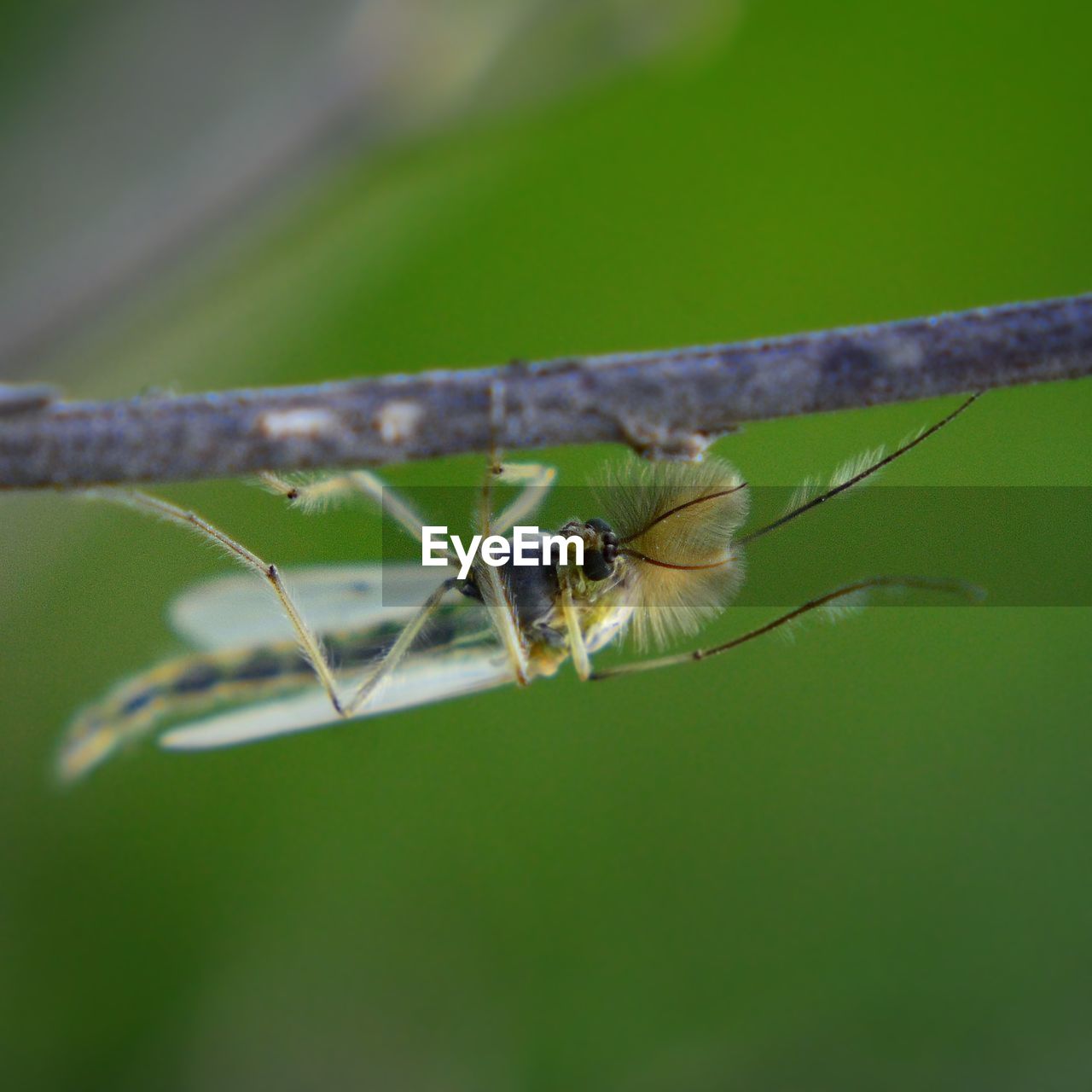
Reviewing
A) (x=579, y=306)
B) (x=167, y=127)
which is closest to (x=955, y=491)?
(x=579, y=306)

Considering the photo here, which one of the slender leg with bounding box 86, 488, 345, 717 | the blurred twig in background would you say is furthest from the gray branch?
A: the blurred twig in background

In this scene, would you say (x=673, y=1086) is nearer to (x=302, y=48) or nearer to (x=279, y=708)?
(x=279, y=708)

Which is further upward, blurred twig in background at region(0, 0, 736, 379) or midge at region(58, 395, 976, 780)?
blurred twig in background at region(0, 0, 736, 379)

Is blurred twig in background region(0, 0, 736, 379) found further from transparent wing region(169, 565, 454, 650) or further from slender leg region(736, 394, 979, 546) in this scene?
slender leg region(736, 394, 979, 546)

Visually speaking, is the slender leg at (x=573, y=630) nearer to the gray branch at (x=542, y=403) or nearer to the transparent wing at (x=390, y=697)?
the transparent wing at (x=390, y=697)

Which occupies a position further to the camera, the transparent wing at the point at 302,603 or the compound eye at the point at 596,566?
the transparent wing at the point at 302,603

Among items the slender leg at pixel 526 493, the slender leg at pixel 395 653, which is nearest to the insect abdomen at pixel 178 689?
the slender leg at pixel 395 653
